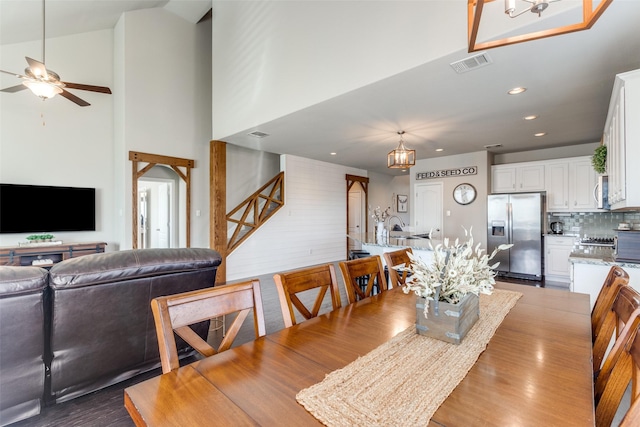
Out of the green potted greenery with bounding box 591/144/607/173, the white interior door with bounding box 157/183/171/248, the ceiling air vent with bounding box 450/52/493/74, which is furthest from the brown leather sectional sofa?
the green potted greenery with bounding box 591/144/607/173

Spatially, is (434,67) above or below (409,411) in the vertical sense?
above

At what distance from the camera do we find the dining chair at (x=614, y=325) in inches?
38.9

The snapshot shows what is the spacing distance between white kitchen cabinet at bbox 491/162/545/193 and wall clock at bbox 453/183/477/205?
1.40 ft

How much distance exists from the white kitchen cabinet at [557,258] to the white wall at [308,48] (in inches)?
181

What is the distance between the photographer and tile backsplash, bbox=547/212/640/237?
5.28m

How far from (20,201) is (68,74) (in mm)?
2295

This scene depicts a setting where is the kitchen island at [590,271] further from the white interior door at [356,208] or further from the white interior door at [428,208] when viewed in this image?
the white interior door at [356,208]

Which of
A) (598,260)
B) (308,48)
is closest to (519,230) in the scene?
(598,260)

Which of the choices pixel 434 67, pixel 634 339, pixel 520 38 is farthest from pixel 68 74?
pixel 634 339

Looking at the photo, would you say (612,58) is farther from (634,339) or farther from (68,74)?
(68,74)

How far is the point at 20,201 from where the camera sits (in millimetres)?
4602

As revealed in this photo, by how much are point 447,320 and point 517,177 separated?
20.2 feet

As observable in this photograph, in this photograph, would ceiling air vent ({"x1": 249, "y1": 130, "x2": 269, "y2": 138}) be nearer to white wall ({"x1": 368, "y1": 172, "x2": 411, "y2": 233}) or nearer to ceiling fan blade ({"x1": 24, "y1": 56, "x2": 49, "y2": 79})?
ceiling fan blade ({"x1": 24, "y1": 56, "x2": 49, "y2": 79})

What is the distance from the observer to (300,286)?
1.55m
